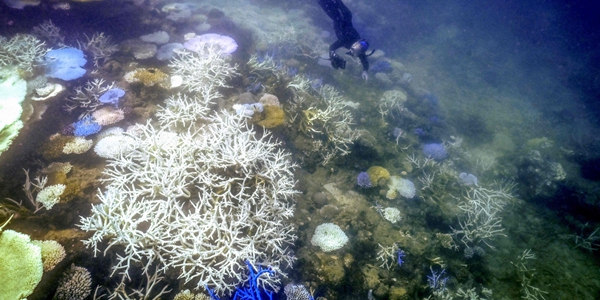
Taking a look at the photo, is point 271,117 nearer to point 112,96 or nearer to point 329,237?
point 329,237

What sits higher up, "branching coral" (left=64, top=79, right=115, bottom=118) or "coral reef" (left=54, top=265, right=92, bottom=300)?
"branching coral" (left=64, top=79, right=115, bottom=118)

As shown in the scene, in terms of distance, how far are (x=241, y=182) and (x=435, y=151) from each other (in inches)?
234

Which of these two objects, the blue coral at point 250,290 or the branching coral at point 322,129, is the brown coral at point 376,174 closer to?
the branching coral at point 322,129

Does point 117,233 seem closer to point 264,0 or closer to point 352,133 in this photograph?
point 352,133

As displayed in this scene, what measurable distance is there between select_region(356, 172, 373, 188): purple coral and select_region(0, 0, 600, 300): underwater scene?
0.03 m

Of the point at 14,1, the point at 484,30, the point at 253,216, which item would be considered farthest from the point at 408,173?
the point at 484,30

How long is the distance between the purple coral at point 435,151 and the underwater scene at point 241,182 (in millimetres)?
64

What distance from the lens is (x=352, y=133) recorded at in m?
6.12

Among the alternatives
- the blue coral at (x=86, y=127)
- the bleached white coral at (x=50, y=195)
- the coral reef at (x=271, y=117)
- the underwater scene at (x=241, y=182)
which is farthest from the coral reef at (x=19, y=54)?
the coral reef at (x=271, y=117)

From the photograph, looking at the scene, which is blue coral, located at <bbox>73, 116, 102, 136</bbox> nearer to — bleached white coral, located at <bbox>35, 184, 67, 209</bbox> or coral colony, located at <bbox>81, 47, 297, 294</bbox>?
coral colony, located at <bbox>81, 47, 297, 294</bbox>

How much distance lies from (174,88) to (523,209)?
954 centimetres

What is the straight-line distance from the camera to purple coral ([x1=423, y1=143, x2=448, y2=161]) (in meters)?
7.05

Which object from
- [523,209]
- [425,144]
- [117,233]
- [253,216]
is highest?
[117,233]

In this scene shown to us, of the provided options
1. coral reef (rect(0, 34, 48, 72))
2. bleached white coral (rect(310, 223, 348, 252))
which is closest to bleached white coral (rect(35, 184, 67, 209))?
coral reef (rect(0, 34, 48, 72))
